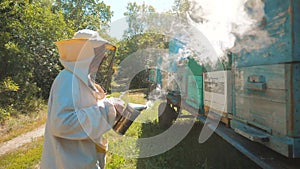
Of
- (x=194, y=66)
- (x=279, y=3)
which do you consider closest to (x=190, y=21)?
(x=194, y=66)

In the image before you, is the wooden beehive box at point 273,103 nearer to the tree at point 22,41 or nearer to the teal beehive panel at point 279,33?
the teal beehive panel at point 279,33

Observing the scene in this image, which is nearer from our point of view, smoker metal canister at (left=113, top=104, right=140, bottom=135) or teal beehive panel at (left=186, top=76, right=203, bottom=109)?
smoker metal canister at (left=113, top=104, right=140, bottom=135)

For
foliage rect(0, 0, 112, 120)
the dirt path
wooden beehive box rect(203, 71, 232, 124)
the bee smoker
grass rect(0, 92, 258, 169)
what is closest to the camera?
the bee smoker

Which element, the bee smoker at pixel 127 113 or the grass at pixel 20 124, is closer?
the bee smoker at pixel 127 113

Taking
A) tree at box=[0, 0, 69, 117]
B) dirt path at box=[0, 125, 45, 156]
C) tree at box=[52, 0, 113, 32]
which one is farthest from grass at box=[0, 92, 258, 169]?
tree at box=[52, 0, 113, 32]

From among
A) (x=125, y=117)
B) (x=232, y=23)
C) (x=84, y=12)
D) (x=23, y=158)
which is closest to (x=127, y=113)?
(x=125, y=117)

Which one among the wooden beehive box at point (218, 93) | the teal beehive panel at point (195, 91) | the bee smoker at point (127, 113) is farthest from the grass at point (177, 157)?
the bee smoker at point (127, 113)

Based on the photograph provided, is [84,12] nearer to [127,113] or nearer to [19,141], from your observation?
[19,141]

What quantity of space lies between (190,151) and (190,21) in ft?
7.78

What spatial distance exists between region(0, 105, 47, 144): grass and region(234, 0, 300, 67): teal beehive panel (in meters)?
6.34

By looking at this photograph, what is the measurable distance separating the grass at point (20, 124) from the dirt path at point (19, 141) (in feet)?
0.68

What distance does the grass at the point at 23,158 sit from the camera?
403 centimetres

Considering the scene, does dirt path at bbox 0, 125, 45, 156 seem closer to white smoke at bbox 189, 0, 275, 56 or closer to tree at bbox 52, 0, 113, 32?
white smoke at bbox 189, 0, 275, 56

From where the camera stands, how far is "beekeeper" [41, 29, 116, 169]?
143 cm
